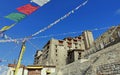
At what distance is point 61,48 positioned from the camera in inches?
2886

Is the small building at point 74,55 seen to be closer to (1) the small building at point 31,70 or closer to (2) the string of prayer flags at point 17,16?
(1) the small building at point 31,70

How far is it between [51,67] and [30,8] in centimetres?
2291

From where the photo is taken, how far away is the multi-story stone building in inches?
2591

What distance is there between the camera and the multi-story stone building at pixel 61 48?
216ft

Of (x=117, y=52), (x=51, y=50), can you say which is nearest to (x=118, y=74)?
(x=117, y=52)

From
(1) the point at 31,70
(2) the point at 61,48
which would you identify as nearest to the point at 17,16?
(1) the point at 31,70

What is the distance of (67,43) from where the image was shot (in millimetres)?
75938

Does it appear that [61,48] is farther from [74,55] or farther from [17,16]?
[17,16]

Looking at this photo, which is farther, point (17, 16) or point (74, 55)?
point (74, 55)

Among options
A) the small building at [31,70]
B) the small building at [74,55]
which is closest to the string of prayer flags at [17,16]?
the small building at [31,70]

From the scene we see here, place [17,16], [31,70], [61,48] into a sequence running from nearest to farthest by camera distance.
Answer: [17,16], [31,70], [61,48]

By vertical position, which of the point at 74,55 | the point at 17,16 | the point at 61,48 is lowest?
the point at 17,16

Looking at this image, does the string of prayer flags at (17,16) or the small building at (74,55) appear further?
the small building at (74,55)

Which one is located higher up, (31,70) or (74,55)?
(74,55)
